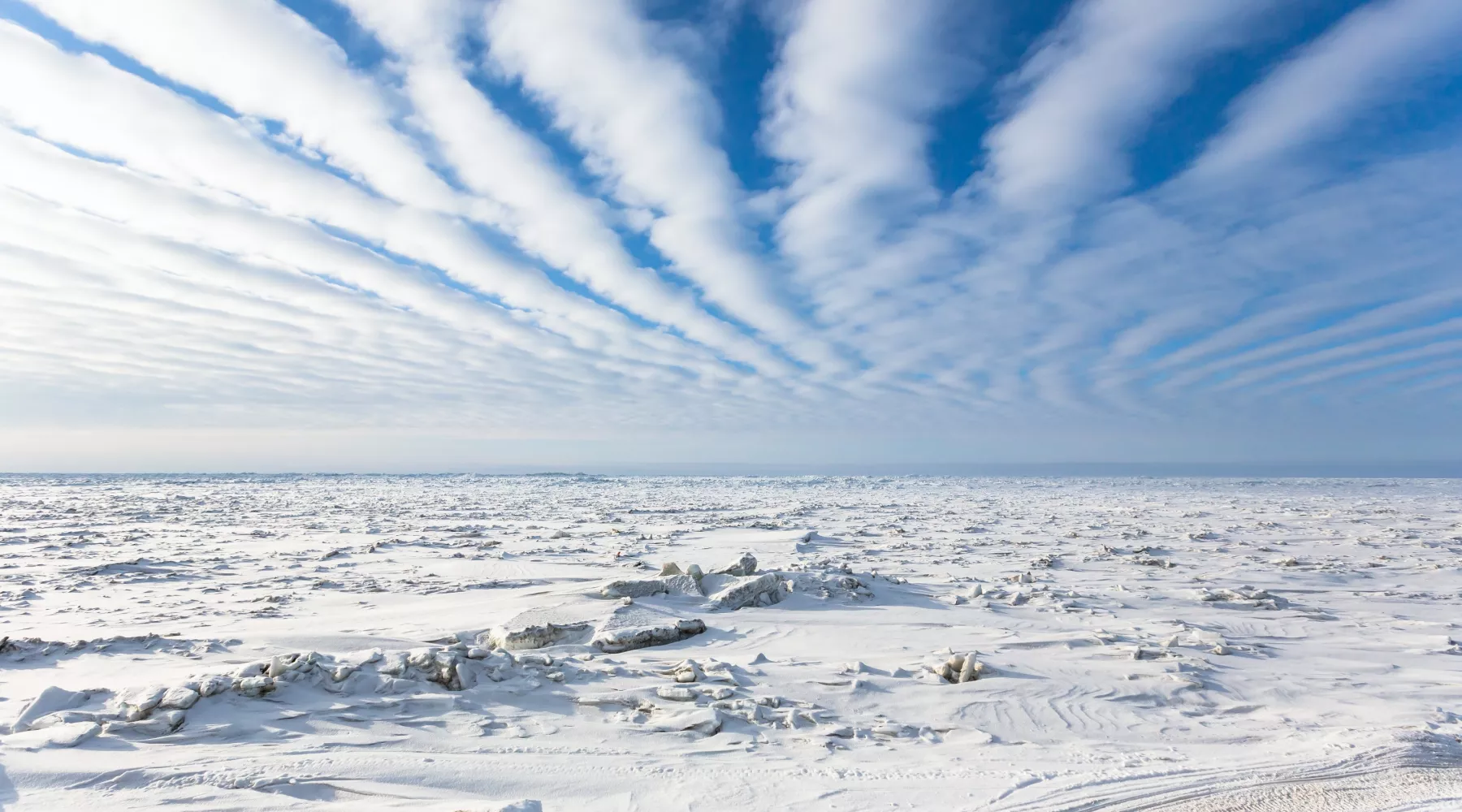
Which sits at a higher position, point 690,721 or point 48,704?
point 48,704

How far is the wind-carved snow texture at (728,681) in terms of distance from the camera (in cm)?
412

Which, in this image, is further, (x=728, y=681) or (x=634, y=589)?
(x=634, y=589)

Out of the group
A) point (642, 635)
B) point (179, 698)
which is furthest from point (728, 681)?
point (179, 698)

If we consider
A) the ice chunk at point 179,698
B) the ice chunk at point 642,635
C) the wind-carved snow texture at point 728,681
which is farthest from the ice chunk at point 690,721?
the ice chunk at point 179,698

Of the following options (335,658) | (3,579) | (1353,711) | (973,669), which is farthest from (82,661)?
(1353,711)

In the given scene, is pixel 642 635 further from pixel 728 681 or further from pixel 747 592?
pixel 747 592

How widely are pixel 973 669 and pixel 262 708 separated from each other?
5912 millimetres

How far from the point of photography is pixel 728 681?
5977 mm

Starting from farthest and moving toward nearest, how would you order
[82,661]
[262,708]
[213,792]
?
[82,661] → [262,708] → [213,792]

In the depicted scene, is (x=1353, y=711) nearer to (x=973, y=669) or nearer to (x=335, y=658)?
(x=973, y=669)


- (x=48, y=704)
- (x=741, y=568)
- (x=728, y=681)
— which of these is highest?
(x=741, y=568)

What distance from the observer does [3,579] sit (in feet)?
36.7

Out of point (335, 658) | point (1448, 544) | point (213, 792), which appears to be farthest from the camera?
point (1448, 544)

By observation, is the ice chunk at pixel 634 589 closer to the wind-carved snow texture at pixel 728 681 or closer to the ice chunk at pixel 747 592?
the wind-carved snow texture at pixel 728 681
